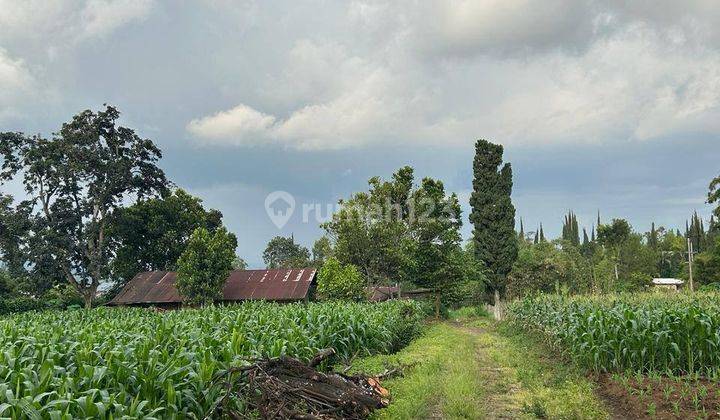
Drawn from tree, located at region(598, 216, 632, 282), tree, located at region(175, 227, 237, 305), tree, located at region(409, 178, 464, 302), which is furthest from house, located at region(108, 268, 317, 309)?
tree, located at region(598, 216, 632, 282)

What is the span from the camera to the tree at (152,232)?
42.4 meters

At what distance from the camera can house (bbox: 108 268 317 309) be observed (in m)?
36.0

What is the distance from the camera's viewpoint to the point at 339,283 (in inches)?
1251

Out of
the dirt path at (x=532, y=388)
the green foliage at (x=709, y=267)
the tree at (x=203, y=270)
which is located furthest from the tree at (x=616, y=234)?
the dirt path at (x=532, y=388)

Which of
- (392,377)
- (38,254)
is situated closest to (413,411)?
(392,377)

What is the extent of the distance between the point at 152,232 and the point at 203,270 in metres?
12.7

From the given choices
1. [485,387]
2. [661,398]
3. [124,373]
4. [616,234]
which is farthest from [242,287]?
[616,234]

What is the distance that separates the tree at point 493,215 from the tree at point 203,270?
17.7 m

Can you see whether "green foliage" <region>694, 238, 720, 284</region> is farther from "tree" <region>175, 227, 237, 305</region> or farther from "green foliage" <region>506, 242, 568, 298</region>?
"tree" <region>175, 227, 237, 305</region>

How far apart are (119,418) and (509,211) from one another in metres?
30.7

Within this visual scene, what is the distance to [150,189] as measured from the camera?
4428 cm

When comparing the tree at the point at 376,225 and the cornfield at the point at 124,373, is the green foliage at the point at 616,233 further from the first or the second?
the cornfield at the point at 124,373

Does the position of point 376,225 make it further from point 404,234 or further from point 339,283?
point 339,283

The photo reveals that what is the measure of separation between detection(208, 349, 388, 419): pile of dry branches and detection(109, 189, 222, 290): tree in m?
38.4
